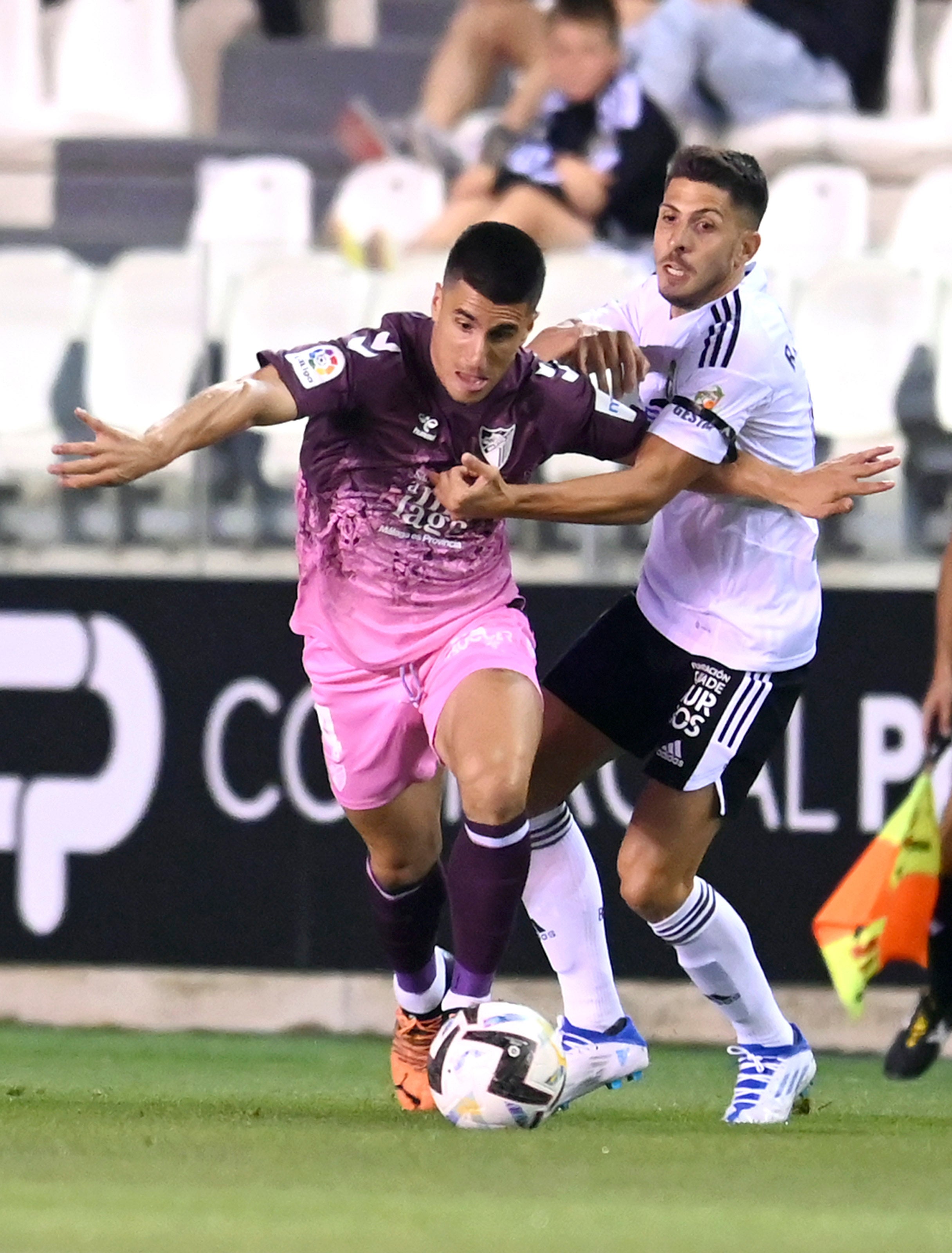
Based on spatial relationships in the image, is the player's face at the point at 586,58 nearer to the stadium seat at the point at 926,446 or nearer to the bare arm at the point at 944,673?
the stadium seat at the point at 926,446

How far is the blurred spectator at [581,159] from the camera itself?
28.0 feet

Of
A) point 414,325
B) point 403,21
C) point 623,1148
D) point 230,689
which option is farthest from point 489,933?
point 403,21

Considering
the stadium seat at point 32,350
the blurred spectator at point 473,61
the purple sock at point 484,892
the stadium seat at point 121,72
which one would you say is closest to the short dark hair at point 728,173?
the purple sock at point 484,892

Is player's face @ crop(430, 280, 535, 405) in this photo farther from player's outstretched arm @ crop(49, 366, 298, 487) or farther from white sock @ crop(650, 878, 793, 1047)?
white sock @ crop(650, 878, 793, 1047)

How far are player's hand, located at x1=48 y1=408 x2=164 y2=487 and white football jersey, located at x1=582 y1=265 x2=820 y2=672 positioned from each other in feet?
4.06

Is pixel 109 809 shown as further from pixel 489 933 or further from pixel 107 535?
pixel 489 933

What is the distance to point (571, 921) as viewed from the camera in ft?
17.9

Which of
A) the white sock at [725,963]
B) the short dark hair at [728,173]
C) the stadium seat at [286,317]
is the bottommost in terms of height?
the white sock at [725,963]

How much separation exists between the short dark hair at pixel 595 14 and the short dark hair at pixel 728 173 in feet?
12.4

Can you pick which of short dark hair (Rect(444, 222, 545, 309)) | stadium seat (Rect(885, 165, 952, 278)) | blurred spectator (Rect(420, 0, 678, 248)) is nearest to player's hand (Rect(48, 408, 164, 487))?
short dark hair (Rect(444, 222, 545, 309))

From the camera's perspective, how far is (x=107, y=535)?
7.29 meters

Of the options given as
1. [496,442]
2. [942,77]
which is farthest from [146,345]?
[942,77]

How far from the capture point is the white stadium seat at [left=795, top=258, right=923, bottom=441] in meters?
7.01

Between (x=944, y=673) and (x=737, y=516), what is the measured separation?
2.00 ft
